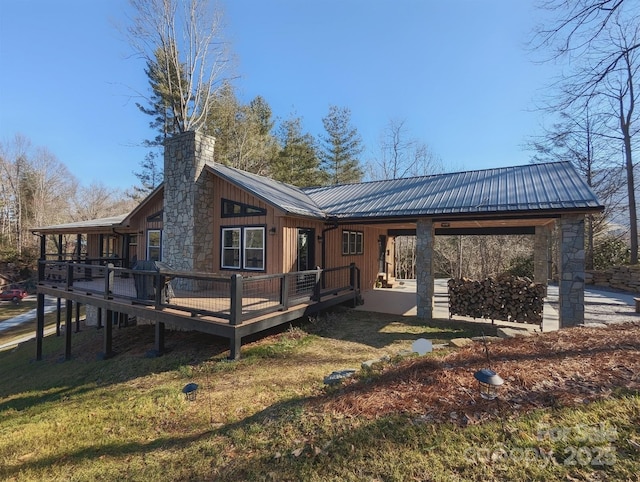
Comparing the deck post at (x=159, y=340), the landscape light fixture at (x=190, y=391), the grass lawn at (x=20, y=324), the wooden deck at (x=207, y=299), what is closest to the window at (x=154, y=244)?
the wooden deck at (x=207, y=299)

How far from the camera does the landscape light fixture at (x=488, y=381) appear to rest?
2.59m

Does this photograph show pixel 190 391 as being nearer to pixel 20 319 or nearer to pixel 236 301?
pixel 236 301

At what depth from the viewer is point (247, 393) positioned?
4480 mm

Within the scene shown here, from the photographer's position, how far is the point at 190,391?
14.8ft

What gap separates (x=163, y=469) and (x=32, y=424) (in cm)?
339

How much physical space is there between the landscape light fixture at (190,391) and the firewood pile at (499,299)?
22.4ft

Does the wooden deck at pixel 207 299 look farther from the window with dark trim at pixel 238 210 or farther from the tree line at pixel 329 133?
the tree line at pixel 329 133

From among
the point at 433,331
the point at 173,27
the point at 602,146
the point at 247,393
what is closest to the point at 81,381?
the point at 247,393

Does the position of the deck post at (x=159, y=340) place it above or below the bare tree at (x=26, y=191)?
below

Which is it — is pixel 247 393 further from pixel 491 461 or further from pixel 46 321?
pixel 46 321

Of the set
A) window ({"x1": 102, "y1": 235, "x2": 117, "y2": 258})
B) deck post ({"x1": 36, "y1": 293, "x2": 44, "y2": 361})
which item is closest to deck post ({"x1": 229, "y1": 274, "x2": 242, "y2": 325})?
deck post ({"x1": 36, "y1": 293, "x2": 44, "y2": 361})

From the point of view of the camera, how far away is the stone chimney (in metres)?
9.49

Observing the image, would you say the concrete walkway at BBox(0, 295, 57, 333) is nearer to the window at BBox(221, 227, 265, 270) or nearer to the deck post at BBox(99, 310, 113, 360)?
the deck post at BBox(99, 310, 113, 360)

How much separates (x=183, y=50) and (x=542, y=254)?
2295 cm
